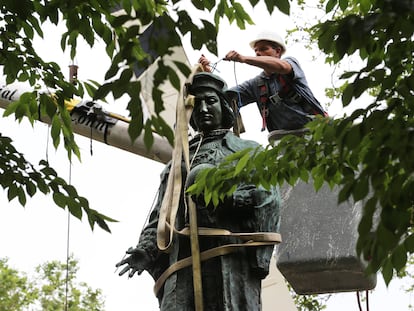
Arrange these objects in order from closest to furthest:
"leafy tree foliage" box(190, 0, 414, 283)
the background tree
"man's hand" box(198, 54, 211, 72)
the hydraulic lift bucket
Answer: "leafy tree foliage" box(190, 0, 414, 283), "man's hand" box(198, 54, 211, 72), the hydraulic lift bucket, the background tree

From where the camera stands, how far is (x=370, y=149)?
4215 mm

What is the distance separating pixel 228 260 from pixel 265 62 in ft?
5.32

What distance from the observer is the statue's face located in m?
6.73

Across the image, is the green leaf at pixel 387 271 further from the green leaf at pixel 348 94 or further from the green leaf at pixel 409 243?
the green leaf at pixel 348 94

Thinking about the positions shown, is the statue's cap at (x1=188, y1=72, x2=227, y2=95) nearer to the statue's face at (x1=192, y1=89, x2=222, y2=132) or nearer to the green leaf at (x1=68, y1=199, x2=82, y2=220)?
the statue's face at (x1=192, y1=89, x2=222, y2=132)

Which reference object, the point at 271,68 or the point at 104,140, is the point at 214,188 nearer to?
the point at 271,68

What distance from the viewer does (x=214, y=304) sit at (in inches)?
243

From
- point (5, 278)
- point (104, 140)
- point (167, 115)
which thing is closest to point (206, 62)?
point (167, 115)

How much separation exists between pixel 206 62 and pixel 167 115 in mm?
4133

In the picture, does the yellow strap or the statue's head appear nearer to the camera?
the yellow strap

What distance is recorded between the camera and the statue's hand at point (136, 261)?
6.43 meters

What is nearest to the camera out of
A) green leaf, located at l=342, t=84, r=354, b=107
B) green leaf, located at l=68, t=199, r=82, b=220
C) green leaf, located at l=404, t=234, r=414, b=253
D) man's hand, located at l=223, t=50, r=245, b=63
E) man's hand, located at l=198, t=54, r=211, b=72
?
green leaf, located at l=342, t=84, r=354, b=107

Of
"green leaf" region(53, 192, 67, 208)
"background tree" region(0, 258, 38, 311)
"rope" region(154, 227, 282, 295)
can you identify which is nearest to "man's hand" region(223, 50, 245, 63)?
"rope" region(154, 227, 282, 295)

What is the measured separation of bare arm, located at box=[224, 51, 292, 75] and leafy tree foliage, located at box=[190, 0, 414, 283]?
1.22m
